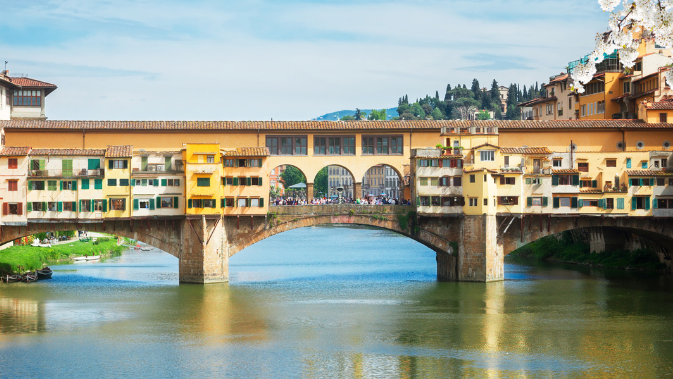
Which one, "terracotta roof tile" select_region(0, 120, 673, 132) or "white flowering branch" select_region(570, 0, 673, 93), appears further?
"terracotta roof tile" select_region(0, 120, 673, 132)

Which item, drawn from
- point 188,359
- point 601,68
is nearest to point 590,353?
point 188,359

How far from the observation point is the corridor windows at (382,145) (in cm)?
5400

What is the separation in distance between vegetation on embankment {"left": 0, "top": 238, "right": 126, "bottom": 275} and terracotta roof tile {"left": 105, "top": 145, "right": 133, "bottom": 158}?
10.7 meters

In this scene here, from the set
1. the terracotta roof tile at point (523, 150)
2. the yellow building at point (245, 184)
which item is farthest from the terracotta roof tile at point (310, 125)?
the yellow building at point (245, 184)

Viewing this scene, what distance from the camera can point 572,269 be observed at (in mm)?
60656

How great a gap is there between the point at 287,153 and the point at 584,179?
18.4 m

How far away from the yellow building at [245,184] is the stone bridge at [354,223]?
2.28 feet

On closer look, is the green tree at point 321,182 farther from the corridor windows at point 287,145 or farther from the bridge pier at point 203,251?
the bridge pier at point 203,251

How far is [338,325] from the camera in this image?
124ft

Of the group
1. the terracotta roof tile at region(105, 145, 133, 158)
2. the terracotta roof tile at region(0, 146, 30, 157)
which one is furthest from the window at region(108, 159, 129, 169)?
the terracotta roof tile at region(0, 146, 30, 157)

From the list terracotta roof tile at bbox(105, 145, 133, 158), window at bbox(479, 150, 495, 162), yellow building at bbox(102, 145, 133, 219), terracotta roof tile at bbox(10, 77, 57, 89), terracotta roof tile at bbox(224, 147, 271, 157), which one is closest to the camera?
terracotta roof tile at bbox(105, 145, 133, 158)

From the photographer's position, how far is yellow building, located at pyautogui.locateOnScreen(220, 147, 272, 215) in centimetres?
5009

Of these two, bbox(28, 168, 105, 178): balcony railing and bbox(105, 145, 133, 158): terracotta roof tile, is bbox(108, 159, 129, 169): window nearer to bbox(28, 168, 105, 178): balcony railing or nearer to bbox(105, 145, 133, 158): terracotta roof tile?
bbox(105, 145, 133, 158): terracotta roof tile

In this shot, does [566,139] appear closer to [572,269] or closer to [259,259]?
[572,269]
